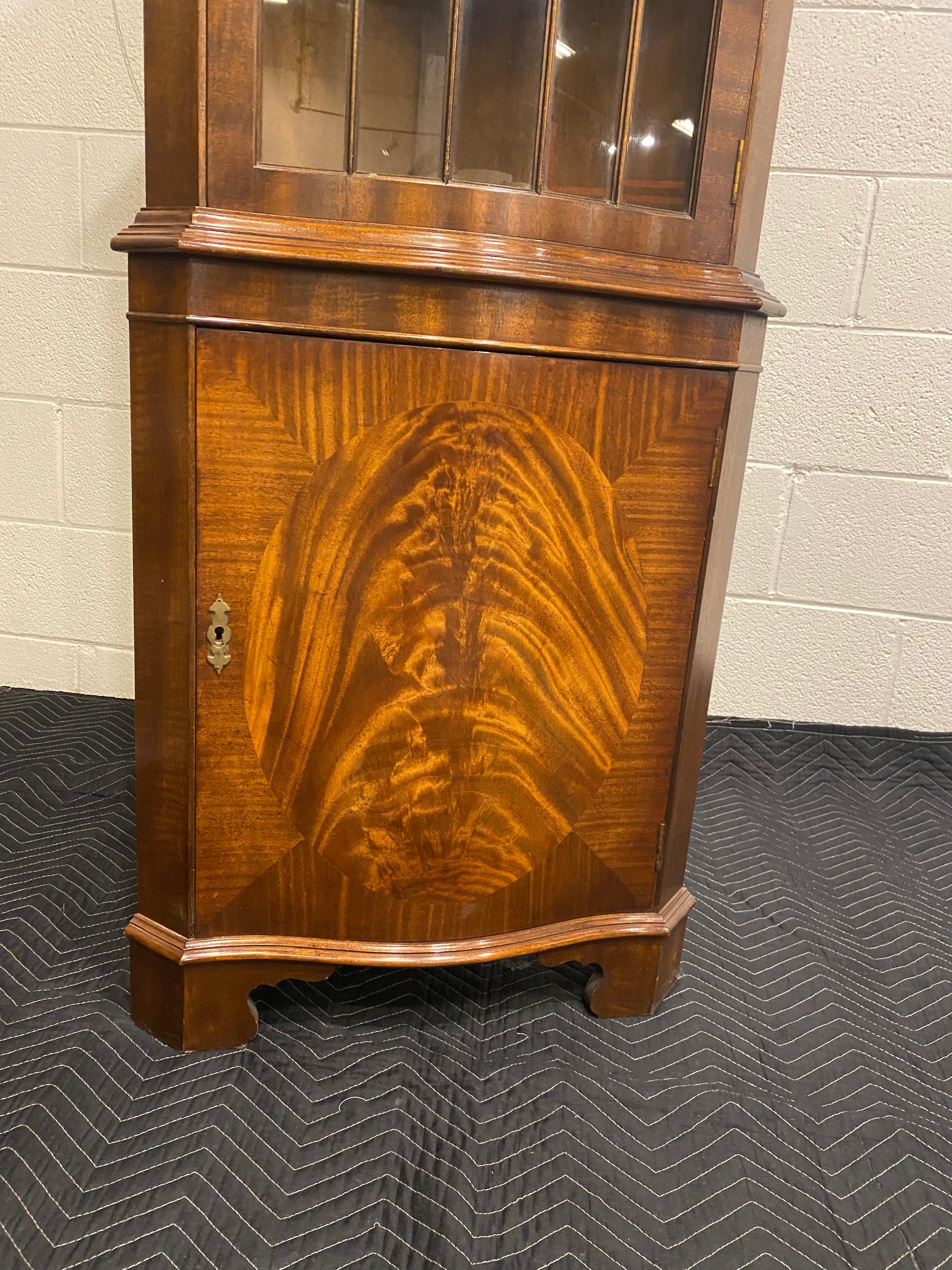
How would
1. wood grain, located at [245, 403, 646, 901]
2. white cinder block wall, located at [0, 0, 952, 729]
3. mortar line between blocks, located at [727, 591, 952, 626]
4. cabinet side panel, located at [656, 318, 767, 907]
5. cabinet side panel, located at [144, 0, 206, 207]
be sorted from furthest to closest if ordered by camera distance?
mortar line between blocks, located at [727, 591, 952, 626] → white cinder block wall, located at [0, 0, 952, 729] → cabinet side panel, located at [656, 318, 767, 907] → wood grain, located at [245, 403, 646, 901] → cabinet side panel, located at [144, 0, 206, 207]

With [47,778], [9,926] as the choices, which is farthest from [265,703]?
[47,778]

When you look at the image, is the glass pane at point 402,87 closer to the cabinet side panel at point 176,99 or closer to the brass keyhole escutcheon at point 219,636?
the cabinet side panel at point 176,99

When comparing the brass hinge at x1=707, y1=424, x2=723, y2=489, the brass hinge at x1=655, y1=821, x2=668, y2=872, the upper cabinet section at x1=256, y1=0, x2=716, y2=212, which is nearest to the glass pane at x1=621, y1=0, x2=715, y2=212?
the upper cabinet section at x1=256, y1=0, x2=716, y2=212

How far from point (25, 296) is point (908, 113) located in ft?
5.24

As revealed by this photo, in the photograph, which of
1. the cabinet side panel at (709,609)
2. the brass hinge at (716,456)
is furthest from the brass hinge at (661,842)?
the brass hinge at (716,456)

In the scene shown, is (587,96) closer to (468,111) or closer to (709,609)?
(468,111)

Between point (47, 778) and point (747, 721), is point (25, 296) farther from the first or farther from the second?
point (747, 721)

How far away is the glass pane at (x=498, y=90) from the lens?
90cm

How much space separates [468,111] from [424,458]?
12.5 inches

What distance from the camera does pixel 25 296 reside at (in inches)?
72.0

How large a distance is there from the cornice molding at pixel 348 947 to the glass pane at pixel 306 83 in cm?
77

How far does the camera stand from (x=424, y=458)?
3.15 feet

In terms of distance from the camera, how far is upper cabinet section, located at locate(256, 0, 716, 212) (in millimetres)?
884

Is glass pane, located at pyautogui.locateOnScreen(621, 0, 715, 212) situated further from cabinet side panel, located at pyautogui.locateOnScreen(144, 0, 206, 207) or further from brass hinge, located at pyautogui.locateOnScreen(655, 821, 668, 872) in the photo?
brass hinge, located at pyautogui.locateOnScreen(655, 821, 668, 872)
